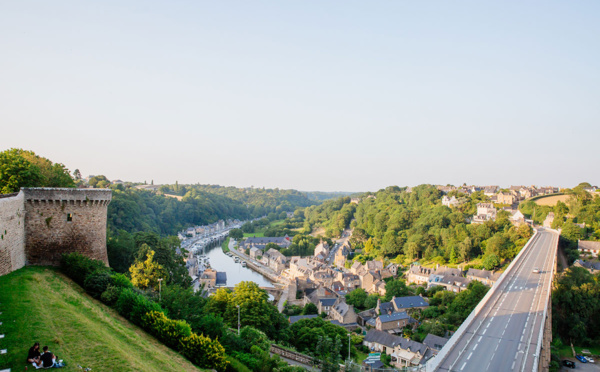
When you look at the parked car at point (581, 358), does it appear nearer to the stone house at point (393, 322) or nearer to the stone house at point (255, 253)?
the stone house at point (393, 322)

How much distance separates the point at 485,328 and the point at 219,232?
95.1 meters

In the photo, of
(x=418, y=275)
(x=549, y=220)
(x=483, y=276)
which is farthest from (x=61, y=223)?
(x=549, y=220)

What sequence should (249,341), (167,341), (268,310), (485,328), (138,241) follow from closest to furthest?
1. (167,341)
2. (249,341)
3. (485,328)
4. (268,310)
5. (138,241)

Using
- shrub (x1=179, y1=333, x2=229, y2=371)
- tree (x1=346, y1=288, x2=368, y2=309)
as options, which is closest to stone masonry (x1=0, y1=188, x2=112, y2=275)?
shrub (x1=179, y1=333, x2=229, y2=371)

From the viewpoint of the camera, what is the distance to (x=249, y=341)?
53.3ft

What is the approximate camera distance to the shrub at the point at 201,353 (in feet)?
38.1

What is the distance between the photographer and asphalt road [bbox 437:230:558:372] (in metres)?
16.2

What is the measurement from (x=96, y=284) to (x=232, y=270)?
49755mm

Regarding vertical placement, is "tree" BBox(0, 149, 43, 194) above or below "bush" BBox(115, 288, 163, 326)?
above

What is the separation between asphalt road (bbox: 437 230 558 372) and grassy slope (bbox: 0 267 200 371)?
11.7 m

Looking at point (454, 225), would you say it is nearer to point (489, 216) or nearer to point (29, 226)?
point (489, 216)

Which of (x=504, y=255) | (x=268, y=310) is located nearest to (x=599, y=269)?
(x=504, y=255)

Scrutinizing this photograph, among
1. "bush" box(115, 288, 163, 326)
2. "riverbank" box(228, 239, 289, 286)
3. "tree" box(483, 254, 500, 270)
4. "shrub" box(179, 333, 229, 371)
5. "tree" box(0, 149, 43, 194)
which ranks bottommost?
"riverbank" box(228, 239, 289, 286)

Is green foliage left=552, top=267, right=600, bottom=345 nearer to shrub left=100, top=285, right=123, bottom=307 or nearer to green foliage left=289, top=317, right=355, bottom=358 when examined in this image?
green foliage left=289, top=317, right=355, bottom=358
